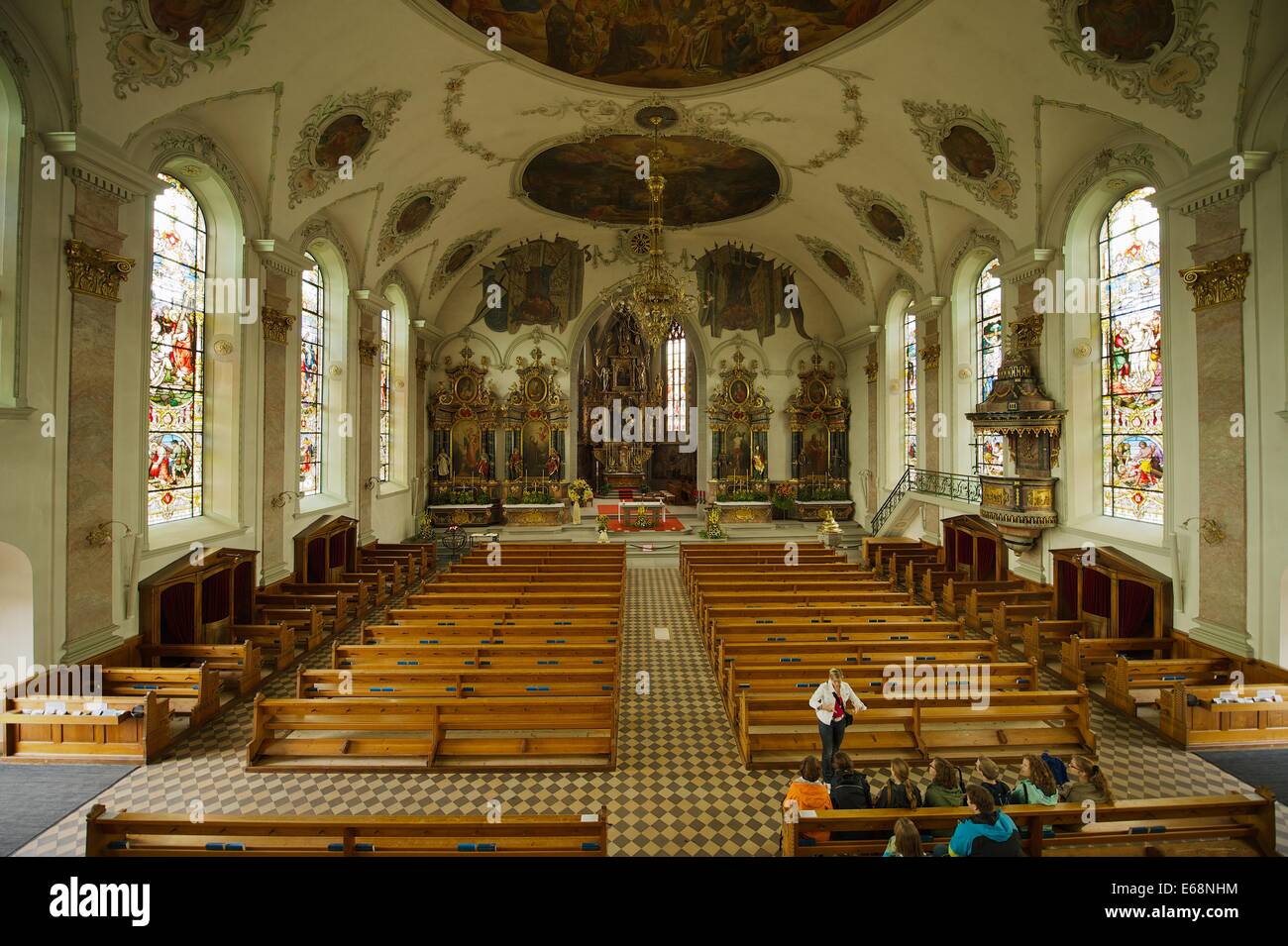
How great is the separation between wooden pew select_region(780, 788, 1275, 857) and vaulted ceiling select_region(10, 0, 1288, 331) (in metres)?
8.62

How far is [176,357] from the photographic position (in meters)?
10.5

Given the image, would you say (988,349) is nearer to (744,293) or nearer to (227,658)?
(744,293)

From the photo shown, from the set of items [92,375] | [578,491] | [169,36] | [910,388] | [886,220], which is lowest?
[578,491]

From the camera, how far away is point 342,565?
587 inches

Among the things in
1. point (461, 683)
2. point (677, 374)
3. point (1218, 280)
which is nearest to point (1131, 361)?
point (1218, 280)

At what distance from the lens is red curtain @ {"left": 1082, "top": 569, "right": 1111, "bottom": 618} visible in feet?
34.5

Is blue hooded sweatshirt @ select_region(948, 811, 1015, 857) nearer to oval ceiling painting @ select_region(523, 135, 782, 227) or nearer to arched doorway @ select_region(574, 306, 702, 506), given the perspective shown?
oval ceiling painting @ select_region(523, 135, 782, 227)

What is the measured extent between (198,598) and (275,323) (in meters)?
5.65

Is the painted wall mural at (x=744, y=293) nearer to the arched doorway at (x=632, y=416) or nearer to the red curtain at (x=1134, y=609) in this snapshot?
the arched doorway at (x=632, y=416)

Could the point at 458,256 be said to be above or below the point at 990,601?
above

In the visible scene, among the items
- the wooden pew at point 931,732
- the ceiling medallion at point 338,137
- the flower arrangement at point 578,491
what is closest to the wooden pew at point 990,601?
the wooden pew at point 931,732

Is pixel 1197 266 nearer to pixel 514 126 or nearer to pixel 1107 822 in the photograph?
pixel 1107 822

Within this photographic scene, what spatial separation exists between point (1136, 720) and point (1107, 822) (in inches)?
155

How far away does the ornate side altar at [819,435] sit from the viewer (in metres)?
24.8
